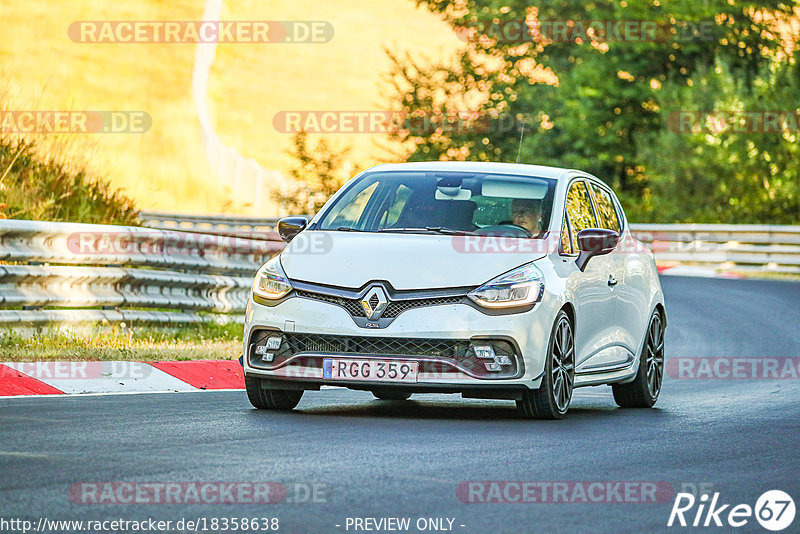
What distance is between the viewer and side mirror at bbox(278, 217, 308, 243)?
10602 mm

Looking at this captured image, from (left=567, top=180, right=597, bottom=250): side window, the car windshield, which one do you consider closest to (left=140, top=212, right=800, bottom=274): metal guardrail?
(left=567, top=180, right=597, bottom=250): side window

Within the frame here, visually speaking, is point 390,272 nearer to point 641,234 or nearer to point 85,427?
point 85,427

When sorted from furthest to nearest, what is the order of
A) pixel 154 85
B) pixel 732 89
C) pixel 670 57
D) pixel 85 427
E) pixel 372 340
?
1. pixel 154 85
2. pixel 670 57
3. pixel 732 89
4. pixel 372 340
5. pixel 85 427

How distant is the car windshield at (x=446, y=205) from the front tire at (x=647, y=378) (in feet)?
6.25

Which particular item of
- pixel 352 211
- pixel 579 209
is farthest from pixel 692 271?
pixel 352 211

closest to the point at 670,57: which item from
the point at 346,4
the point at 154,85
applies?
the point at 154,85

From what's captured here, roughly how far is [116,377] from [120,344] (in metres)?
1.61

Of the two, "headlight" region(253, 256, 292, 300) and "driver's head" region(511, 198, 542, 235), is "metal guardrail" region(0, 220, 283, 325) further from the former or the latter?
"driver's head" region(511, 198, 542, 235)

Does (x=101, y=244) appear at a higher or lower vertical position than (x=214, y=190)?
higher

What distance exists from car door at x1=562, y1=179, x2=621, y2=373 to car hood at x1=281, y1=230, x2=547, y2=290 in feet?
1.94

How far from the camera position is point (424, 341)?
9.41 m

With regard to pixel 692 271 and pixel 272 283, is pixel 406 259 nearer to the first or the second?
pixel 272 283

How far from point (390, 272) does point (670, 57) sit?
37.6 metres

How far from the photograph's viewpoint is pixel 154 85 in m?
54.6
